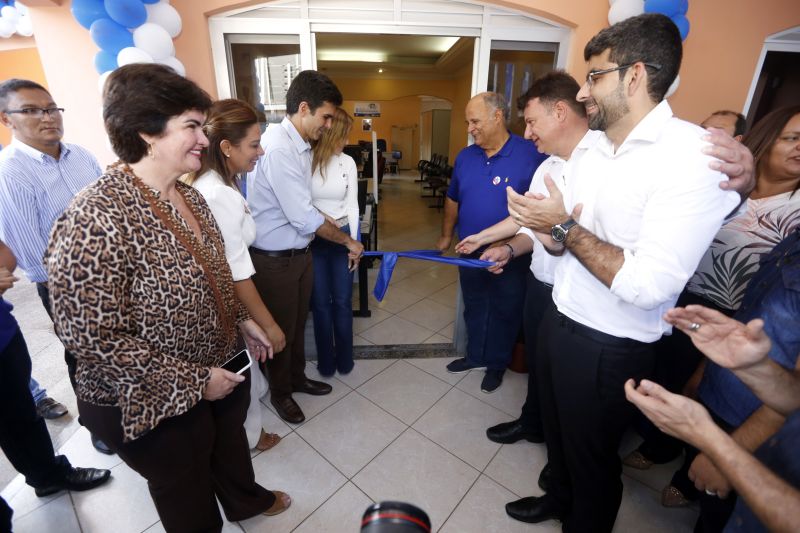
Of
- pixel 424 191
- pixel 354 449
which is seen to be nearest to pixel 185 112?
pixel 354 449

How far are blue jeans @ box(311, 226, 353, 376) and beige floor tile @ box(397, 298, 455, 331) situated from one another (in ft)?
3.46

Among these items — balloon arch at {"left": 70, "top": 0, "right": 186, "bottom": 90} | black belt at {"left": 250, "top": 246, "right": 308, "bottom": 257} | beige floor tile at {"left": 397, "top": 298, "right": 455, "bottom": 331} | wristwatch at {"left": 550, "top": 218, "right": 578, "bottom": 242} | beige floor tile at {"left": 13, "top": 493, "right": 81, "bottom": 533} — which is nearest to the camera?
wristwatch at {"left": 550, "top": 218, "right": 578, "bottom": 242}

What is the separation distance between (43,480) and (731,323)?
285cm

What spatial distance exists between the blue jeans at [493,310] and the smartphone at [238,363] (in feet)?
5.73

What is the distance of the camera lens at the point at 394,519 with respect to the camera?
458 mm

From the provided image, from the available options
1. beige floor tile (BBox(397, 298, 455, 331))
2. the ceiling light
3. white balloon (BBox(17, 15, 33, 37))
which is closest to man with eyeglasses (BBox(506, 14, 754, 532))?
beige floor tile (BBox(397, 298, 455, 331))

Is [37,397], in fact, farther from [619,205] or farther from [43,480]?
[619,205]

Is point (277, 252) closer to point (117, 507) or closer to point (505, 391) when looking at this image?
point (117, 507)

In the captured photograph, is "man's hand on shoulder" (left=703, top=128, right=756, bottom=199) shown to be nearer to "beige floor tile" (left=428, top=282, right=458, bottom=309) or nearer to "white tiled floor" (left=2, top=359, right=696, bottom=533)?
"white tiled floor" (left=2, top=359, right=696, bottom=533)

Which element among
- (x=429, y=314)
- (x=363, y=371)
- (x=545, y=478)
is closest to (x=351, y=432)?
(x=363, y=371)

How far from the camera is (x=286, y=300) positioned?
221cm

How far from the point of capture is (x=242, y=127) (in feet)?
5.56

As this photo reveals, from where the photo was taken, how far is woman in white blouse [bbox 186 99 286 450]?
1.54 m

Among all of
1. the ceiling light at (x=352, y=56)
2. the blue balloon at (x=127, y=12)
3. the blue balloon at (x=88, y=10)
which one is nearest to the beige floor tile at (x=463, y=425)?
the blue balloon at (x=127, y=12)
